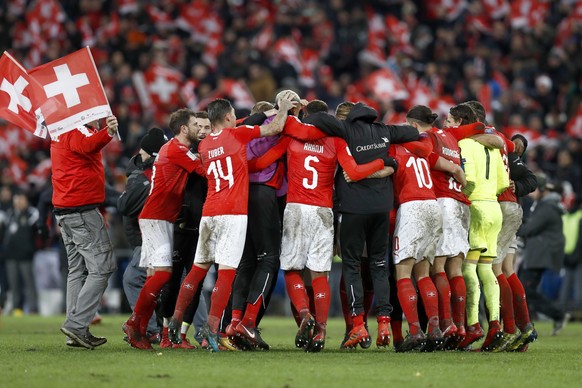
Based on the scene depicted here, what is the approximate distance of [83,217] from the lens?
40.3 ft

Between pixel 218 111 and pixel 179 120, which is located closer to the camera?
pixel 218 111

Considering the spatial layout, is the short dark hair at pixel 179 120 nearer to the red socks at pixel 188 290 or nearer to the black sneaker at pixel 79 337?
the red socks at pixel 188 290

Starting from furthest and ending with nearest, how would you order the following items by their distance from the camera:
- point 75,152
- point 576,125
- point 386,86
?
point 386,86 < point 576,125 < point 75,152

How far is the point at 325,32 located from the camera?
1163 inches

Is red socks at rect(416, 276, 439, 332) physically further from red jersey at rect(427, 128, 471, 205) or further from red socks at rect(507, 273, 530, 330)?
red socks at rect(507, 273, 530, 330)

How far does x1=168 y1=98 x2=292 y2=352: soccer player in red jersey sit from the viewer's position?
11688mm

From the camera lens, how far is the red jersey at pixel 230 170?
461 inches

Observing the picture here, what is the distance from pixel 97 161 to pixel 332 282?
10620 millimetres

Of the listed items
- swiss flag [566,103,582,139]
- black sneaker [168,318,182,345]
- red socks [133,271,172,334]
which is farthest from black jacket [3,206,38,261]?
black sneaker [168,318,182,345]

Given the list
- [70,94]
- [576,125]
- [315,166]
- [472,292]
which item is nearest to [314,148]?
[315,166]

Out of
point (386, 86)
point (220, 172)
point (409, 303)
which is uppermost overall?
point (386, 86)

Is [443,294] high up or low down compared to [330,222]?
down

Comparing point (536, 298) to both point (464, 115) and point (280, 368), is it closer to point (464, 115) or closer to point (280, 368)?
point (464, 115)

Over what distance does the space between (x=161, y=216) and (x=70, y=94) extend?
1656 mm
